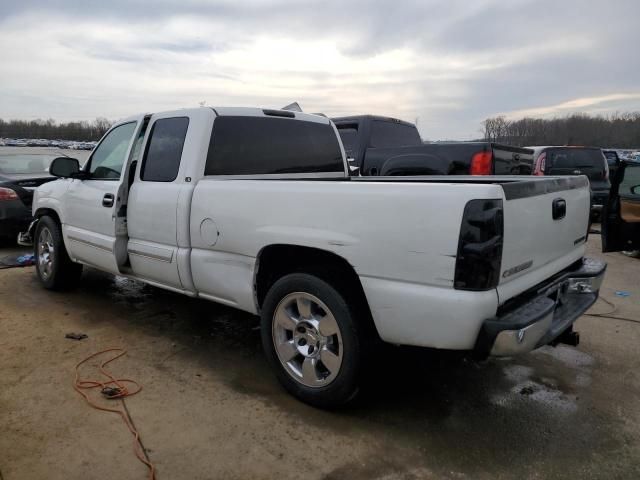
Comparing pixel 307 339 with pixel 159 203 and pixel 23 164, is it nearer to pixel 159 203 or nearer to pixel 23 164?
pixel 159 203

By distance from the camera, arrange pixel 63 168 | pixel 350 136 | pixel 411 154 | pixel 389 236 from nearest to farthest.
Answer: pixel 389 236
pixel 63 168
pixel 411 154
pixel 350 136

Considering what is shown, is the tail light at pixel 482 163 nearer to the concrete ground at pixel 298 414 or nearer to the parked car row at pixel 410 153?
the parked car row at pixel 410 153

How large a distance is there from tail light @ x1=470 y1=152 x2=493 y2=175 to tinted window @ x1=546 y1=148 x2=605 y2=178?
5.77m

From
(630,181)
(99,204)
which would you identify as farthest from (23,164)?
(630,181)

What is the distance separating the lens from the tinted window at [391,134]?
26.7 ft

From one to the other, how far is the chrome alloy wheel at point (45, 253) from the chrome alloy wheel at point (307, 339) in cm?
351

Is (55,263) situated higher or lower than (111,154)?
lower

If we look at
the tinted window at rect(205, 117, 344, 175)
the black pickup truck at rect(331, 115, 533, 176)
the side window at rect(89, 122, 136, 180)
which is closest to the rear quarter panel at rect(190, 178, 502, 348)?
the tinted window at rect(205, 117, 344, 175)

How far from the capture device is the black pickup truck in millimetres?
6637

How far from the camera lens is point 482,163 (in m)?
6.52

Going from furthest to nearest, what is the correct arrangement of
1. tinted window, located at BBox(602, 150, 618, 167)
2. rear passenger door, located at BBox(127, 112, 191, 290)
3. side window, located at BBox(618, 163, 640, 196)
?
tinted window, located at BBox(602, 150, 618, 167) → side window, located at BBox(618, 163, 640, 196) → rear passenger door, located at BBox(127, 112, 191, 290)

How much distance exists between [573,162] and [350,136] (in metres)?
6.33

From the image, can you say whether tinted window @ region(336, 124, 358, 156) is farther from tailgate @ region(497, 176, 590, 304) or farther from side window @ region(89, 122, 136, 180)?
tailgate @ region(497, 176, 590, 304)

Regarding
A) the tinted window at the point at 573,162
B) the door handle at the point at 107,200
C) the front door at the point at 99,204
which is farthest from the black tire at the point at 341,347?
the tinted window at the point at 573,162
